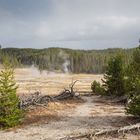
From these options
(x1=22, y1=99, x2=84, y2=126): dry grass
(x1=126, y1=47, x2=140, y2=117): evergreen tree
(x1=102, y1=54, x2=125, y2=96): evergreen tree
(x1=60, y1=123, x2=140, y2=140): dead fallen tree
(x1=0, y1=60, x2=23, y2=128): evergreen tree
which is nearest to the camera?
(x1=60, y1=123, x2=140, y2=140): dead fallen tree

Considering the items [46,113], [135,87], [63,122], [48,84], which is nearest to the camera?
[135,87]

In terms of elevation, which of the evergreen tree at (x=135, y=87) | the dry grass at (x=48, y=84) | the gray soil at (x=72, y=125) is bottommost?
the gray soil at (x=72, y=125)

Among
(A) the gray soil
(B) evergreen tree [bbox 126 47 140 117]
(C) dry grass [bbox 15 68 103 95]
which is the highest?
(B) evergreen tree [bbox 126 47 140 117]

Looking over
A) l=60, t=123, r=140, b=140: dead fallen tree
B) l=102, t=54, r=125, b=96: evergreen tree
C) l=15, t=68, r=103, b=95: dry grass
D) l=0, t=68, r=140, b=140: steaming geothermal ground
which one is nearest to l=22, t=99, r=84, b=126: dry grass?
l=0, t=68, r=140, b=140: steaming geothermal ground

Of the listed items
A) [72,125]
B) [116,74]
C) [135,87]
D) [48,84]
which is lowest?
[72,125]

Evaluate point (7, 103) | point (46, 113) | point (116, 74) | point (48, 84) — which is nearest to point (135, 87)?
point (46, 113)

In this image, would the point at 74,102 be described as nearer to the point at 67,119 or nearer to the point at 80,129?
the point at 67,119

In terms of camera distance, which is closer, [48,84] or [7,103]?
[7,103]

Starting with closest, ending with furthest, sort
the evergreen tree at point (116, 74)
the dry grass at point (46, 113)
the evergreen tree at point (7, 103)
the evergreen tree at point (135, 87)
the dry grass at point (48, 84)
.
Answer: the evergreen tree at point (7, 103) → the evergreen tree at point (135, 87) → the dry grass at point (46, 113) → the evergreen tree at point (116, 74) → the dry grass at point (48, 84)

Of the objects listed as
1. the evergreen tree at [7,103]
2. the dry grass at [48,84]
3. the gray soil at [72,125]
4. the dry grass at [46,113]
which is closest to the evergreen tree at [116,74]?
the dry grass at [46,113]

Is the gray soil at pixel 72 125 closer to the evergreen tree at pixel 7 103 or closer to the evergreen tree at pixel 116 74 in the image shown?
the evergreen tree at pixel 7 103

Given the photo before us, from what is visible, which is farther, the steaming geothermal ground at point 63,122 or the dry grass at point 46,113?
the dry grass at point 46,113

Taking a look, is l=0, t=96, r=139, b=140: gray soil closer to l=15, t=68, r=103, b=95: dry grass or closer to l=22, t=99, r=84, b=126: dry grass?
l=22, t=99, r=84, b=126: dry grass

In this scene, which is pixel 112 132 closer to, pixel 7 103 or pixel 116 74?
pixel 7 103
